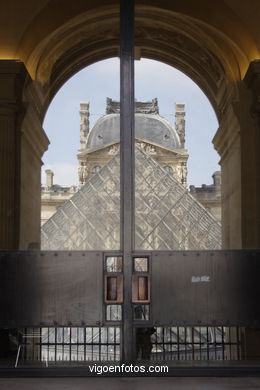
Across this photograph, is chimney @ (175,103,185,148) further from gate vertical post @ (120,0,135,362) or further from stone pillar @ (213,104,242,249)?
gate vertical post @ (120,0,135,362)

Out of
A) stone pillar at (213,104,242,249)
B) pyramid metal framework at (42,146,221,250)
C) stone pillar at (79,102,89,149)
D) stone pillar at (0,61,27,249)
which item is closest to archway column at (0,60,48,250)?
stone pillar at (0,61,27,249)

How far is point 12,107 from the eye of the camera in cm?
996

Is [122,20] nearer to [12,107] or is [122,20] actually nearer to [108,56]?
[12,107]

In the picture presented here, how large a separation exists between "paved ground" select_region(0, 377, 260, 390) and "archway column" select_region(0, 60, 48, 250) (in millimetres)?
3450

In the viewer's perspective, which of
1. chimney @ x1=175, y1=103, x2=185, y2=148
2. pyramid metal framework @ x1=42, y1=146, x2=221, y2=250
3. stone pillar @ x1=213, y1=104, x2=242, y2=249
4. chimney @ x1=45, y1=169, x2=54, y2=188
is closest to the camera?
stone pillar @ x1=213, y1=104, x2=242, y2=249

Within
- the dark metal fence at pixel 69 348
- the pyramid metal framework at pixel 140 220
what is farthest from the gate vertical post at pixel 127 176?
the pyramid metal framework at pixel 140 220

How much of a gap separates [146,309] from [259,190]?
321 centimetres

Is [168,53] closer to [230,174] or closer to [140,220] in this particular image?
[230,174]

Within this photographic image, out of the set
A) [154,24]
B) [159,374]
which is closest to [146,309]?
[159,374]

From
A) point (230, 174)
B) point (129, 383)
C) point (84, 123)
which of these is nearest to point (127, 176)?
point (129, 383)

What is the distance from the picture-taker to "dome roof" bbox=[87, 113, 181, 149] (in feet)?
236

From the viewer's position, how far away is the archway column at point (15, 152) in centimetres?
986

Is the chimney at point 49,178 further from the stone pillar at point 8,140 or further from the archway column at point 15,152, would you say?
the stone pillar at point 8,140

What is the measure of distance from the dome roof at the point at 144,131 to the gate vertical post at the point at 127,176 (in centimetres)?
6428
